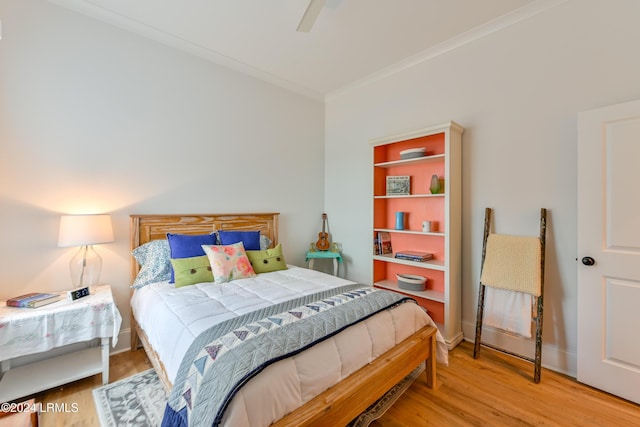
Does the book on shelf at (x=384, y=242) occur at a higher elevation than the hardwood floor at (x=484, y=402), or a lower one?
higher

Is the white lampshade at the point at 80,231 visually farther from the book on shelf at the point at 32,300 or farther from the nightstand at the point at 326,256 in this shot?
the nightstand at the point at 326,256

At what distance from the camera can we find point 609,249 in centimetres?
189

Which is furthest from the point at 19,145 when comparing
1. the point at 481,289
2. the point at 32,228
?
the point at 481,289

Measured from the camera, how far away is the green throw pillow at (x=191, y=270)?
7.54 feet

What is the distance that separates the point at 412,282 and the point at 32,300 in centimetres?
306

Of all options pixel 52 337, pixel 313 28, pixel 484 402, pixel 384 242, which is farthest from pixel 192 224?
pixel 484 402

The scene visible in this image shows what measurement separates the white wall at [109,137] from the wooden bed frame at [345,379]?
0.11m

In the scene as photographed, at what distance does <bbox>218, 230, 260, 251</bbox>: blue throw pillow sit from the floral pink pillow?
0.68 feet

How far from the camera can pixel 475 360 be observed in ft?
7.75

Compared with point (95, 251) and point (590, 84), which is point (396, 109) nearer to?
point (590, 84)

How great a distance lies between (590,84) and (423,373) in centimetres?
249

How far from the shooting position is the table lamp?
2023 mm

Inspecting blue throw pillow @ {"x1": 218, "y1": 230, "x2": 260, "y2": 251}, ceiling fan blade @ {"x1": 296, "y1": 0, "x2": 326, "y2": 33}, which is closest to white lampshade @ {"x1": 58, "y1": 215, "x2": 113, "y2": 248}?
blue throw pillow @ {"x1": 218, "y1": 230, "x2": 260, "y2": 251}

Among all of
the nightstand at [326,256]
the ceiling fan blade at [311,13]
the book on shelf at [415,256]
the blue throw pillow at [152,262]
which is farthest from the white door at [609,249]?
the blue throw pillow at [152,262]
